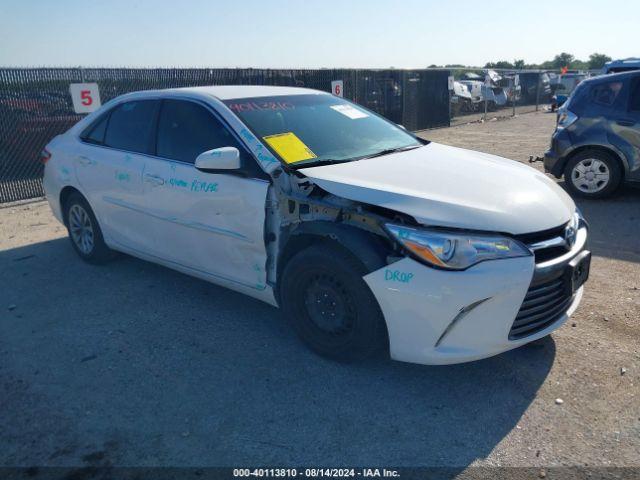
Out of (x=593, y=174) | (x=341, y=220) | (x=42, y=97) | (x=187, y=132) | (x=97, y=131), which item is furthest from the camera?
(x=42, y=97)

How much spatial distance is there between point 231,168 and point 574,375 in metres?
2.50

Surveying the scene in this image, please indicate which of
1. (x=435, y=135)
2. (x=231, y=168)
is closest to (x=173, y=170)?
(x=231, y=168)

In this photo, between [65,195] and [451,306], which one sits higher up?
[65,195]

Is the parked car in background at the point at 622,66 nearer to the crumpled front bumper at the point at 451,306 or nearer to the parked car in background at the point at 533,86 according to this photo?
the crumpled front bumper at the point at 451,306

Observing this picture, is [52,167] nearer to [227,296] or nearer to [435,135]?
[227,296]

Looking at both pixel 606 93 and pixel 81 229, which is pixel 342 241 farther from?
pixel 606 93

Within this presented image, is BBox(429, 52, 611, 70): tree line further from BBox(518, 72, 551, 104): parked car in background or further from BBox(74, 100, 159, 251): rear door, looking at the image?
BBox(74, 100, 159, 251): rear door

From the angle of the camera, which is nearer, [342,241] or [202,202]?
[342,241]

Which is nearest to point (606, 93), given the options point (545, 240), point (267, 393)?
point (545, 240)

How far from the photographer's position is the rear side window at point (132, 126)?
452 cm

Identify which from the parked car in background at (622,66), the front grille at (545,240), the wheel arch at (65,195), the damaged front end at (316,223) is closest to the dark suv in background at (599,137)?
the parked car in background at (622,66)

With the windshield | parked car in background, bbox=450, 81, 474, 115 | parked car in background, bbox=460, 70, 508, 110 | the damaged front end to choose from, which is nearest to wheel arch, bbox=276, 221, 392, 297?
the damaged front end

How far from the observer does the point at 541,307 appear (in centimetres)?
306

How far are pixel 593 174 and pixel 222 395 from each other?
6367 millimetres
